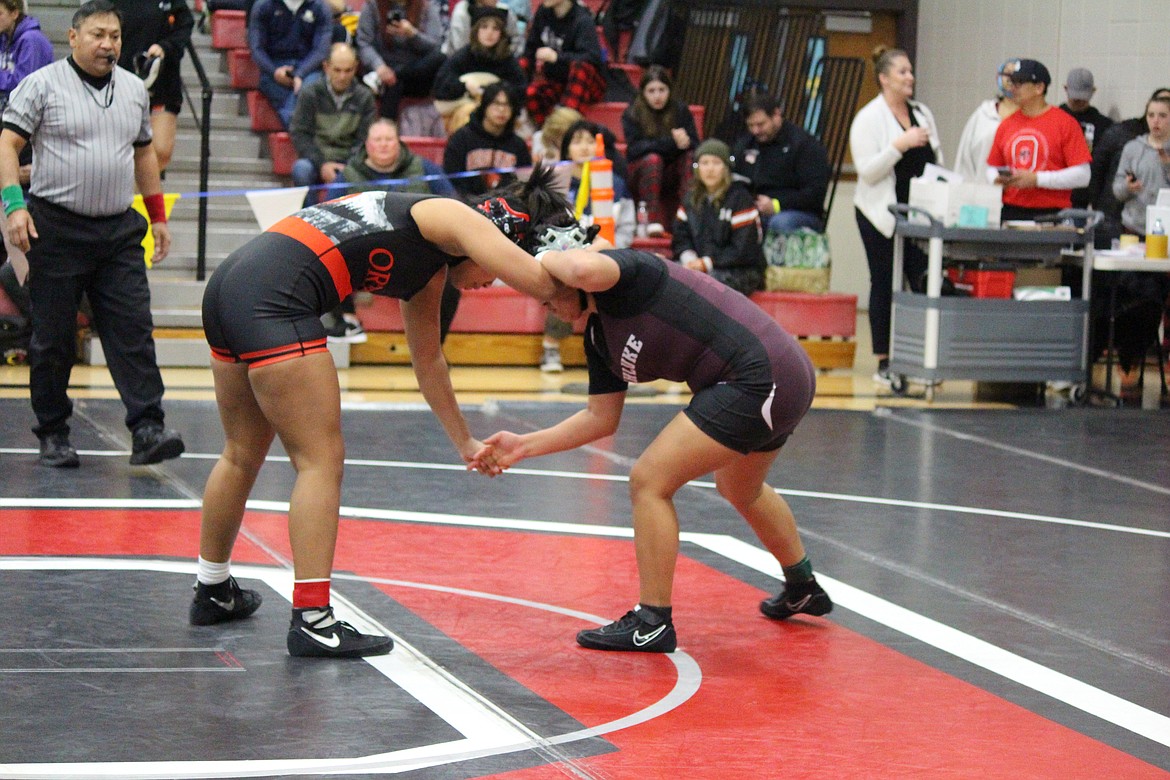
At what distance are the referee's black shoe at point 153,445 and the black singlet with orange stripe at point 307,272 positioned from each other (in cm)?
237

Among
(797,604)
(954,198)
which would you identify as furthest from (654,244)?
(797,604)

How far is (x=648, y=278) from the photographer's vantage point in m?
4.21

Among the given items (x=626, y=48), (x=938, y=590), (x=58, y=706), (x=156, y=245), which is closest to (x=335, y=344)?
(x=156, y=245)

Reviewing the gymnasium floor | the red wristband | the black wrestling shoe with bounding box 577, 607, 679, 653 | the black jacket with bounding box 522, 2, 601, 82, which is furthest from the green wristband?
the black jacket with bounding box 522, 2, 601, 82

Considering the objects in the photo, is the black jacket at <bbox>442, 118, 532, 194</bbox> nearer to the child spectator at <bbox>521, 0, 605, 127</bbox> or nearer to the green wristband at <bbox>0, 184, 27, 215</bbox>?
the child spectator at <bbox>521, 0, 605, 127</bbox>

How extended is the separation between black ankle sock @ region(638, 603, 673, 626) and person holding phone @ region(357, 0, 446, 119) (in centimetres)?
815

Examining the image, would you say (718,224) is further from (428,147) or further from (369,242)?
(369,242)

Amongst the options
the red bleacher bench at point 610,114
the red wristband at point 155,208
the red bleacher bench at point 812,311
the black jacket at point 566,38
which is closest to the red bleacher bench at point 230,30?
the black jacket at point 566,38

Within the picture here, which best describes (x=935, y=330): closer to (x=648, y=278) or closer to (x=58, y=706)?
(x=648, y=278)

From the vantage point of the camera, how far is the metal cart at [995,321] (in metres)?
9.66

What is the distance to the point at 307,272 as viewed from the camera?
13.7 feet

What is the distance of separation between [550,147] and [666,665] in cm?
712

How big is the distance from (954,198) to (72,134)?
17.3 ft

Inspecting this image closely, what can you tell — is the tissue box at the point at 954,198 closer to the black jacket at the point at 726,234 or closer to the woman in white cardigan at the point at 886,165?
the woman in white cardigan at the point at 886,165
